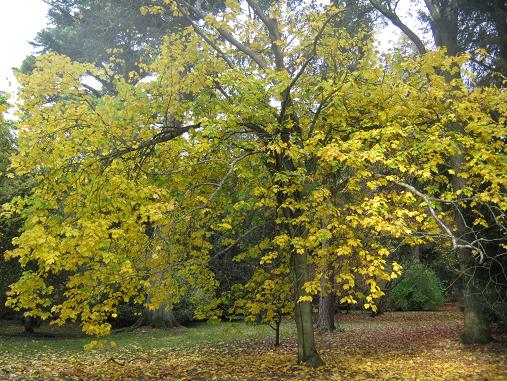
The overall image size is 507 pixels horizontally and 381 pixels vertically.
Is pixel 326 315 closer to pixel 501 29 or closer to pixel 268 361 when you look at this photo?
pixel 268 361

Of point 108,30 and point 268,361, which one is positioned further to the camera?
point 108,30

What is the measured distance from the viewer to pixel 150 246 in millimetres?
7602

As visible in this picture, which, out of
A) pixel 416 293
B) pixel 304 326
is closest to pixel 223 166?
pixel 304 326

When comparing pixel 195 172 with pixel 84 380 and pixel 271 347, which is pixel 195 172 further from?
pixel 271 347

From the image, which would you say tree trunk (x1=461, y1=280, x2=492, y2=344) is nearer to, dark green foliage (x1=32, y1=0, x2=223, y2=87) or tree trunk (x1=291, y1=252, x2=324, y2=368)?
tree trunk (x1=291, y1=252, x2=324, y2=368)

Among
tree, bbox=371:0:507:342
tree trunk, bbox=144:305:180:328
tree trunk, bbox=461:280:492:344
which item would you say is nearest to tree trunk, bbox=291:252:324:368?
tree, bbox=371:0:507:342

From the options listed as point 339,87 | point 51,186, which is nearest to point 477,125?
point 339,87

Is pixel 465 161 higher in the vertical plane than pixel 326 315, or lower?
higher

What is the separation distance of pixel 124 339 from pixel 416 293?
16453mm

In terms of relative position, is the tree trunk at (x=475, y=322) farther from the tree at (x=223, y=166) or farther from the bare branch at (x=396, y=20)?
the bare branch at (x=396, y=20)

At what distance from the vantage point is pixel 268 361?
9.79m

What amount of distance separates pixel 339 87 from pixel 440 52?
254 cm

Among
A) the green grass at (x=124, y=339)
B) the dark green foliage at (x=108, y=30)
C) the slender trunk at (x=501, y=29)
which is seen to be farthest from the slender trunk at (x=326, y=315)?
the dark green foliage at (x=108, y=30)

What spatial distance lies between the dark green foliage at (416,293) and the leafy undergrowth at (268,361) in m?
10.1
